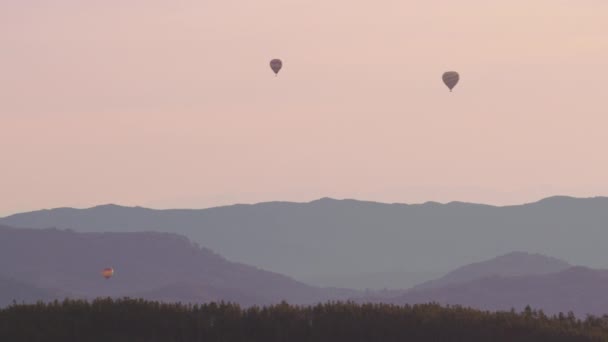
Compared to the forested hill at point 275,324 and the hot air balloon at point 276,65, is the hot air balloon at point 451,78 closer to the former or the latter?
the hot air balloon at point 276,65

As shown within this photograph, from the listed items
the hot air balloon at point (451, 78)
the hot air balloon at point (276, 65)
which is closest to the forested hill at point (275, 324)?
the hot air balloon at point (451, 78)

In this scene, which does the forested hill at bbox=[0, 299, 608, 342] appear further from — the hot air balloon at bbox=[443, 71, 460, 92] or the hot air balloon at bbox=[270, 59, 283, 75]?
the hot air balloon at bbox=[270, 59, 283, 75]

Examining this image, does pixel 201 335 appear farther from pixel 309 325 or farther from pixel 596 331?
pixel 596 331

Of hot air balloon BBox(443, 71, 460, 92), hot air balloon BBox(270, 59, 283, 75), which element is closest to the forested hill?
hot air balloon BBox(443, 71, 460, 92)

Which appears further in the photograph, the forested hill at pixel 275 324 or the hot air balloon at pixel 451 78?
the hot air balloon at pixel 451 78

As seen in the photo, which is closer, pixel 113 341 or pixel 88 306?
pixel 113 341

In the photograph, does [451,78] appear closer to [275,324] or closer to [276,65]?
[276,65]

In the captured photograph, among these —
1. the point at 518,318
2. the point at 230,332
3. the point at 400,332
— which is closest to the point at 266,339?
the point at 230,332
